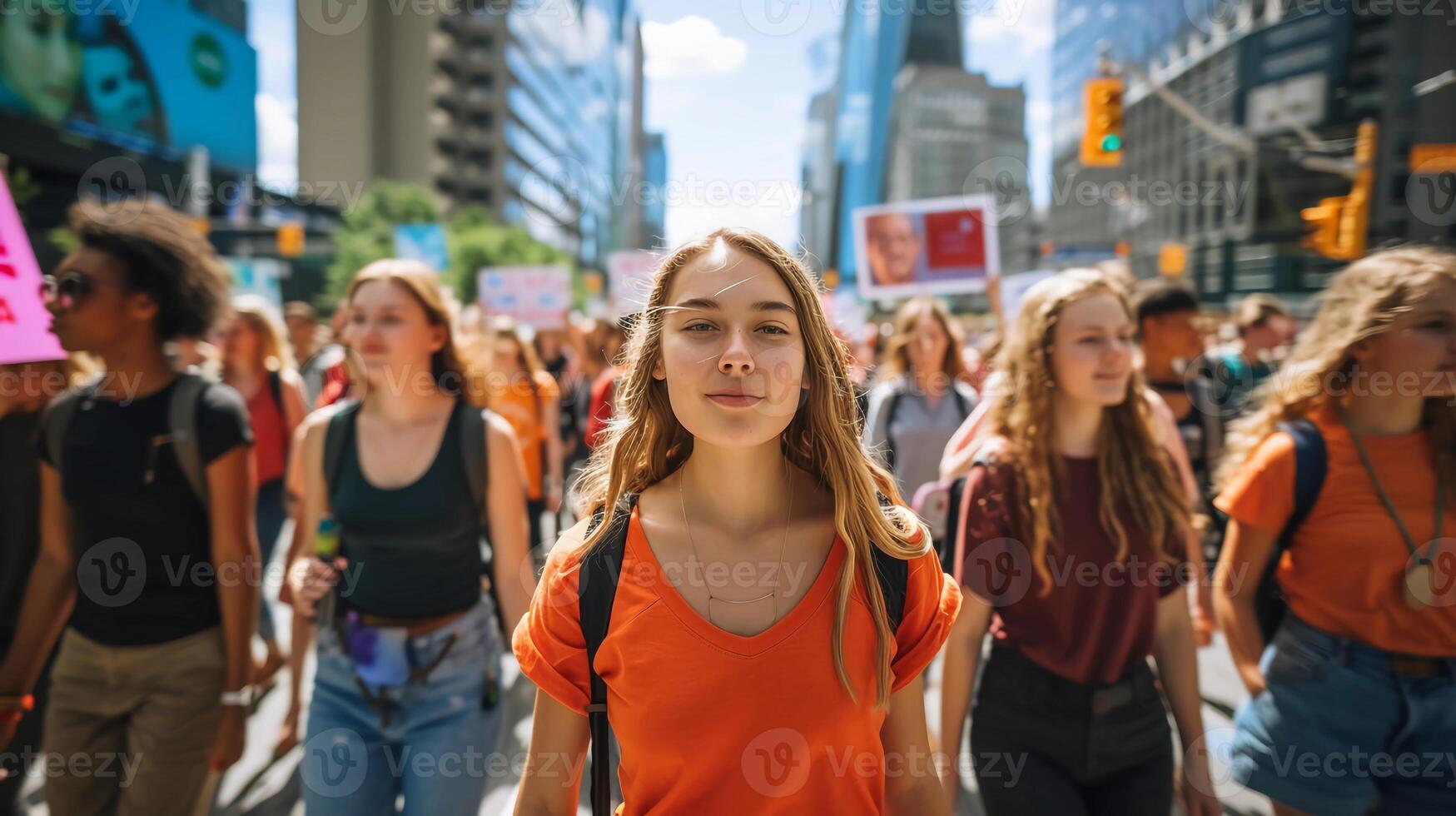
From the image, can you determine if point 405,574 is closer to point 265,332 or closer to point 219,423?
point 219,423

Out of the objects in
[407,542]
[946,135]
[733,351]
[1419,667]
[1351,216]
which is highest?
[946,135]

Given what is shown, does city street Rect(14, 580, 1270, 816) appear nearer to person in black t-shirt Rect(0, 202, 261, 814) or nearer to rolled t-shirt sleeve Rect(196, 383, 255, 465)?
person in black t-shirt Rect(0, 202, 261, 814)

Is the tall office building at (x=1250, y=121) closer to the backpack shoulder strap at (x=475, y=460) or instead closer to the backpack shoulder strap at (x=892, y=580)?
the backpack shoulder strap at (x=475, y=460)

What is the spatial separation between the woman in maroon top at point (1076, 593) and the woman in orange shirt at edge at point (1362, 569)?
188mm

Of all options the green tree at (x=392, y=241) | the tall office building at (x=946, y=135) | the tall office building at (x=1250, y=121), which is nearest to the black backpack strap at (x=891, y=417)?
the tall office building at (x=1250, y=121)

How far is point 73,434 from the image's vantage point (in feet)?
8.11

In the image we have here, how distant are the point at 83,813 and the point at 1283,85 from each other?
2207 inches

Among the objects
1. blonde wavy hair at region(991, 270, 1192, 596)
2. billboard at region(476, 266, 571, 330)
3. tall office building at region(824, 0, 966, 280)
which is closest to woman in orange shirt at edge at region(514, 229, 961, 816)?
blonde wavy hair at region(991, 270, 1192, 596)

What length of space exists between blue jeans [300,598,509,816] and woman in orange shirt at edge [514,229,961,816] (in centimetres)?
100

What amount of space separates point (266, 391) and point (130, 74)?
3471 cm

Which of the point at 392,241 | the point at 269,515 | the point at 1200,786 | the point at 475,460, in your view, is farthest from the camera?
the point at 392,241

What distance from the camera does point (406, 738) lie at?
238 cm

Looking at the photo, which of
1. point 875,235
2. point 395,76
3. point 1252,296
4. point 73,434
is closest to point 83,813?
point 73,434

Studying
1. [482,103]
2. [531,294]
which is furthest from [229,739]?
[482,103]
